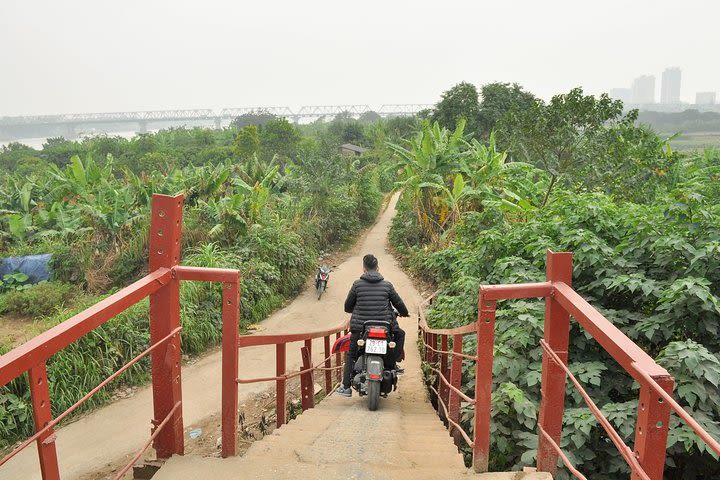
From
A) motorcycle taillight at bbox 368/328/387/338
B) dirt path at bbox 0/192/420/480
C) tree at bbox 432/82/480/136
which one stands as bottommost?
dirt path at bbox 0/192/420/480

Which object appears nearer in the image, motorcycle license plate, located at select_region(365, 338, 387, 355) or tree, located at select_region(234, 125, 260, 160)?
motorcycle license plate, located at select_region(365, 338, 387, 355)

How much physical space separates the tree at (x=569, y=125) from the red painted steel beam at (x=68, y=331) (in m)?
8.92

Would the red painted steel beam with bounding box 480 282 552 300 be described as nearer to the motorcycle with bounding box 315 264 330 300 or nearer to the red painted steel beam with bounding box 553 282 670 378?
the red painted steel beam with bounding box 553 282 670 378

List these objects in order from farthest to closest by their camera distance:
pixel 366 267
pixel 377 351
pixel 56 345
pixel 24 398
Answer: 1. pixel 24 398
2. pixel 366 267
3. pixel 377 351
4. pixel 56 345

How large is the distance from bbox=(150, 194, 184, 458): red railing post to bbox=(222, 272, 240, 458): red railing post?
0.24 m

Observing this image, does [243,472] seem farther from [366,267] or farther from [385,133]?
[385,133]

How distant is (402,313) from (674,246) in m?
2.90

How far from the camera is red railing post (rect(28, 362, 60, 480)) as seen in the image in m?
1.97

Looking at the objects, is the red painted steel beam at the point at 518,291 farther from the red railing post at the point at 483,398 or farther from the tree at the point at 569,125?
the tree at the point at 569,125

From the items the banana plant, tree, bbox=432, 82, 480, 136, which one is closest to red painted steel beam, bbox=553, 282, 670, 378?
the banana plant

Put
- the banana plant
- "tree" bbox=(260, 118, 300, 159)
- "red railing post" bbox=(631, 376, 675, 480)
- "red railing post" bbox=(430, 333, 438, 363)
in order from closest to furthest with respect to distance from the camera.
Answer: "red railing post" bbox=(631, 376, 675, 480) → "red railing post" bbox=(430, 333, 438, 363) → the banana plant → "tree" bbox=(260, 118, 300, 159)

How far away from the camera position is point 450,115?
2777 centimetres

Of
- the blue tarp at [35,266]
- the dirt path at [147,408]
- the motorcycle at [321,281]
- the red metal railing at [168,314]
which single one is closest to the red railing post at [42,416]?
the red metal railing at [168,314]

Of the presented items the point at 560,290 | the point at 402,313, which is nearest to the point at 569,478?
the point at 560,290
